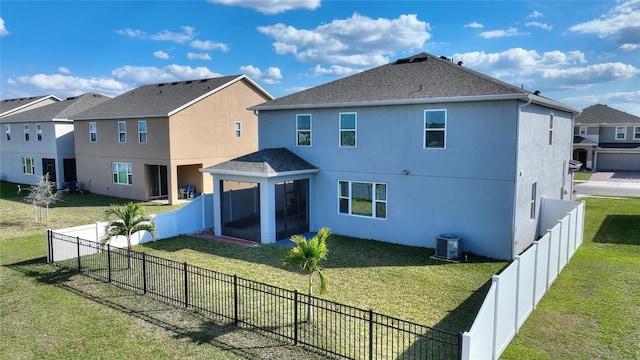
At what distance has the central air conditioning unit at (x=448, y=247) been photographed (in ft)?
43.8

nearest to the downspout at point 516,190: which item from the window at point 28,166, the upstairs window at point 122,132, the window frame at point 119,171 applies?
the window frame at point 119,171

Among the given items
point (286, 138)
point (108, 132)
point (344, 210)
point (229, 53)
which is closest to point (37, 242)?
point (286, 138)

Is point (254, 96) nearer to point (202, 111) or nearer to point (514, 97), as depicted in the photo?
point (202, 111)

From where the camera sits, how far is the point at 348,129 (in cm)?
1633

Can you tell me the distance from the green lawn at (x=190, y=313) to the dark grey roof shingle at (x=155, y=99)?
1147 cm

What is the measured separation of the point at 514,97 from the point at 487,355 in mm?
8052

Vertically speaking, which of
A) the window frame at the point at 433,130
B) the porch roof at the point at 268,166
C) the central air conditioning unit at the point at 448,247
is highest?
the window frame at the point at 433,130

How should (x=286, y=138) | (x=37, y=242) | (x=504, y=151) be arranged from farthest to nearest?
1. (x=286, y=138)
2. (x=37, y=242)
3. (x=504, y=151)

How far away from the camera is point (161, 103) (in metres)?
26.5

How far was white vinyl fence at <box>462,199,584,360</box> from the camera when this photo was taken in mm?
6559

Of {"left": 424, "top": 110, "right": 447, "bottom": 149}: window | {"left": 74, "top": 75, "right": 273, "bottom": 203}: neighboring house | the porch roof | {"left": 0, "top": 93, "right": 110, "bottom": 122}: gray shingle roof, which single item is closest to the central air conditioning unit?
{"left": 424, "top": 110, "right": 447, "bottom": 149}: window

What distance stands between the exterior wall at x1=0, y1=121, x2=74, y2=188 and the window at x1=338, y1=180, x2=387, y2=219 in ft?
80.0

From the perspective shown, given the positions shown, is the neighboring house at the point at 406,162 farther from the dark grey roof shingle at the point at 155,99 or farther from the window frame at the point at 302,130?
the dark grey roof shingle at the point at 155,99

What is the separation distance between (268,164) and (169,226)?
15.4ft
